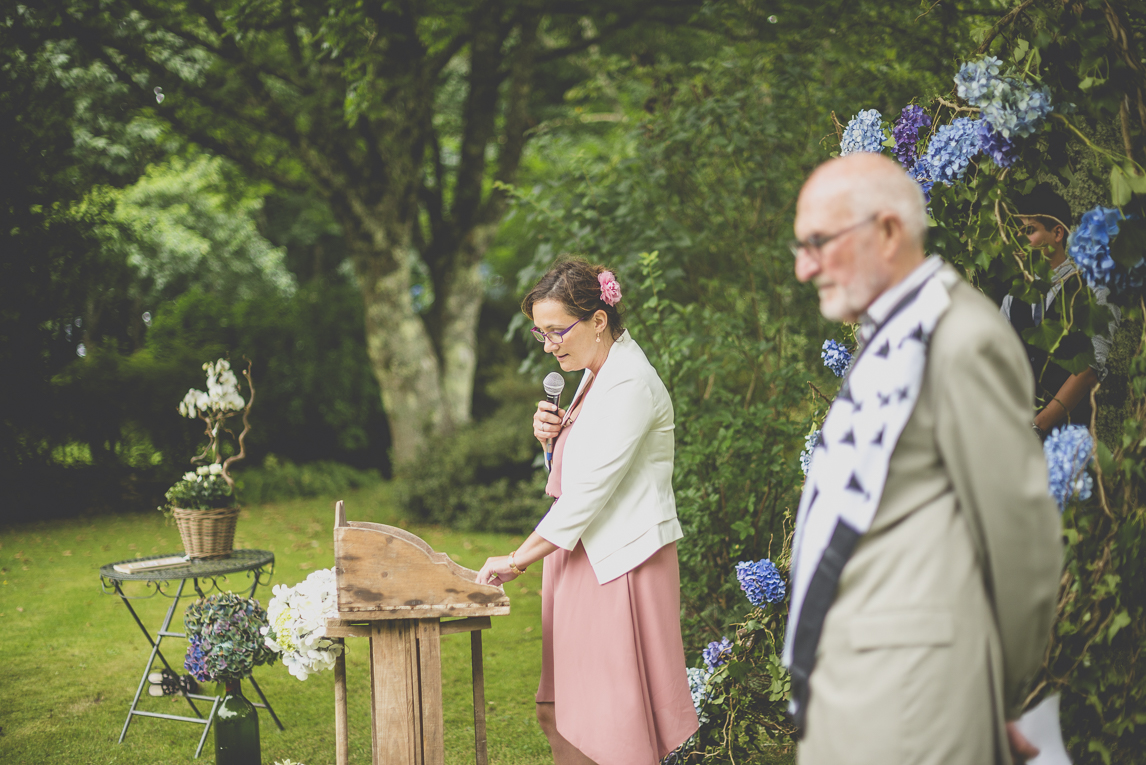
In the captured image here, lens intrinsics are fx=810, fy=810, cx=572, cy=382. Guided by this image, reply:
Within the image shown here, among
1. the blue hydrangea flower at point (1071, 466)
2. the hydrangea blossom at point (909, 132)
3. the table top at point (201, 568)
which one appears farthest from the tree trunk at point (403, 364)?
the blue hydrangea flower at point (1071, 466)

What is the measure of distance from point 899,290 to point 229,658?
297cm

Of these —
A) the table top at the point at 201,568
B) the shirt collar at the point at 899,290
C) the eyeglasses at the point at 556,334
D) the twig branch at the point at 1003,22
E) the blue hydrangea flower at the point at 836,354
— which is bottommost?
the table top at the point at 201,568

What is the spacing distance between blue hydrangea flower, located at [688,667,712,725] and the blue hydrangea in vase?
1.77 m

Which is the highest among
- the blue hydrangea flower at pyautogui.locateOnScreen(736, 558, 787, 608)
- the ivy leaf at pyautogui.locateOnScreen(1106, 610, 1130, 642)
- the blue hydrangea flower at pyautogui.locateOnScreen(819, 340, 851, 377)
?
the blue hydrangea flower at pyautogui.locateOnScreen(819, 340, 851, 377)

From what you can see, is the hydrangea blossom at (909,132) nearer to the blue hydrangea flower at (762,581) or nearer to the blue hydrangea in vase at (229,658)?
the blue hydrangea flower at (762,581)

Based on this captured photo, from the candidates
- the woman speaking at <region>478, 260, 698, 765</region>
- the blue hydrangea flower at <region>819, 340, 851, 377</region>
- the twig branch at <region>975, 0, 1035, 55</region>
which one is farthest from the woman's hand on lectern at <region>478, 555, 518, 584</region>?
the twig branch at <region>975, 0, 1035, 55</region>

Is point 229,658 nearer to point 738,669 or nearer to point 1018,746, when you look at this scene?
point 738,669

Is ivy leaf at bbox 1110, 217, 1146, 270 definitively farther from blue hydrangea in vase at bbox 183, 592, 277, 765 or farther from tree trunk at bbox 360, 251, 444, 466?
tree trunk at bbox 360, 251, 444, 466

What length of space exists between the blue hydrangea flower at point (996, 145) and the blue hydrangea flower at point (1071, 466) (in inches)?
29.2

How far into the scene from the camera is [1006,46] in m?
2.40

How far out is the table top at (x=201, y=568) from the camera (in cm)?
368

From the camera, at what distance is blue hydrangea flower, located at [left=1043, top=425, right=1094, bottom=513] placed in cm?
195

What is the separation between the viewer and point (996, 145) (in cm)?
219

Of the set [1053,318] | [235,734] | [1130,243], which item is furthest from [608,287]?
[235,734]
